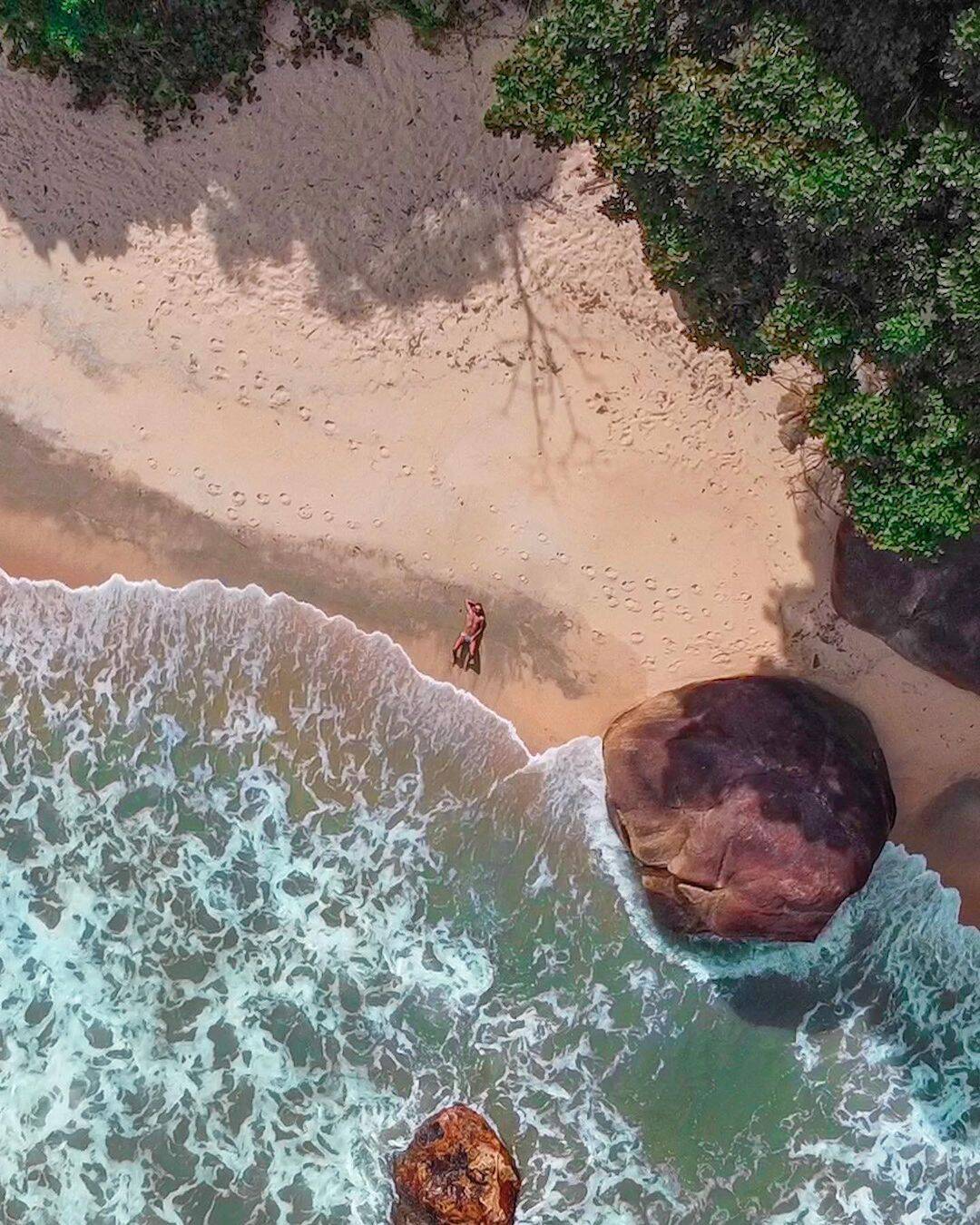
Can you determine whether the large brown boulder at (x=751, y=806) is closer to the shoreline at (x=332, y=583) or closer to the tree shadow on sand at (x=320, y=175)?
the shoreline at (x=332, y=583)

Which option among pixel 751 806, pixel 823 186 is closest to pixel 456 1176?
pixel 751 806

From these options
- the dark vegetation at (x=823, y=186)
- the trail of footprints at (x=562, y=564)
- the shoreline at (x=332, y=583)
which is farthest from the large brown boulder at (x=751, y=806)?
the dark vegetation at (x=823, y=186)

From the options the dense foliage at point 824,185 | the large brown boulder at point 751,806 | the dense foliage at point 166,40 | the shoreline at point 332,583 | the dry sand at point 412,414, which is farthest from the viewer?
the shoreline at point 332,583

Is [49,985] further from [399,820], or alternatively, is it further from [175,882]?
[399,820]

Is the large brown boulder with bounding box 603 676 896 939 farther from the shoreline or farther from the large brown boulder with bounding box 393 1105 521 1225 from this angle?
the large brown boulder with bounding box 393 1105 521 1225

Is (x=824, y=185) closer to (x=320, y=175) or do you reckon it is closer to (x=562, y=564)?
(x=562, y=564)

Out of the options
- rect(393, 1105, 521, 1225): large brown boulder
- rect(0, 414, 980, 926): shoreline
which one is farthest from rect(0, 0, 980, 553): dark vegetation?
rect(393, 1105, 521, 1225): large brown boulder

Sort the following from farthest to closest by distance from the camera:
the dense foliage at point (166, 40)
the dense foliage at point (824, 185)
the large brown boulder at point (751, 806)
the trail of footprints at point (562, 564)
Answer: the trail of footprints at point (562, 564), the large brown boulder at point (751, 806), the dense foliage at point (166, 40), the dense foliage at point (824, 185)

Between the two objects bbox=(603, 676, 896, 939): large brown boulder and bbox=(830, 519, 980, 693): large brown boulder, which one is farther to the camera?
bbox=(603, 676, 896, 939): large brown boulder
